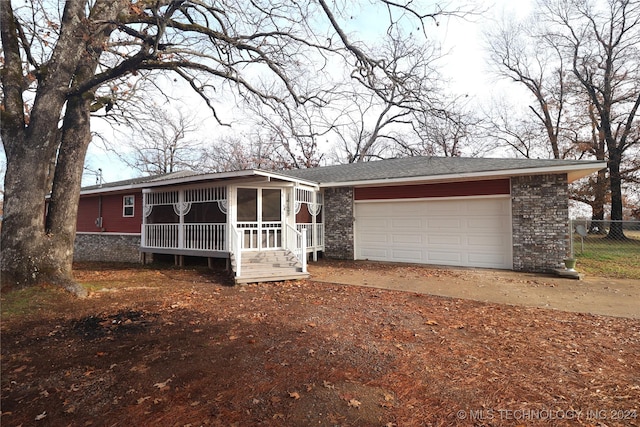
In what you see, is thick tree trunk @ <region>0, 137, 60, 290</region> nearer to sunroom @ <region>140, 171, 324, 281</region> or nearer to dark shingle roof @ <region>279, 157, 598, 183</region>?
sunroom @ <region>140, 171, 324, 281</region>

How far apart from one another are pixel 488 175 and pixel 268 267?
6.71 meters

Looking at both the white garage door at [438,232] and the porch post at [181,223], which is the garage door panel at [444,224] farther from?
the porch post at [181,223]

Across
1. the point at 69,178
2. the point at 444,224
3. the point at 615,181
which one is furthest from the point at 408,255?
the point at 615,181

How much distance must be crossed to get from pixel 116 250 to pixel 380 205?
10.8 m

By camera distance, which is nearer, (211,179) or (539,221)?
(539,221)

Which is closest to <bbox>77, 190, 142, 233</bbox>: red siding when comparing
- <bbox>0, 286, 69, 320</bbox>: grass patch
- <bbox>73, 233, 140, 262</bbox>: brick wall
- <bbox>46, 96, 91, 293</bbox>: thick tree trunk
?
<bbox>73, 233, 140, 262</bbox>: brick wall

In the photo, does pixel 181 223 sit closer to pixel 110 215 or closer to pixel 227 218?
pixel 227 218

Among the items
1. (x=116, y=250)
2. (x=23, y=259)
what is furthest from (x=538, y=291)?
(x=116, y=250)

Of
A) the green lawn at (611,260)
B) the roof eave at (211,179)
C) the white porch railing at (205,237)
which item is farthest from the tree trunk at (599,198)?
the white porch railing at (205,237)

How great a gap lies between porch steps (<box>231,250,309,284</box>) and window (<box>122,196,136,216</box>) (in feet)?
21.2

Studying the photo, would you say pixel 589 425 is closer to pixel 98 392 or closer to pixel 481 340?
pixel 481 340

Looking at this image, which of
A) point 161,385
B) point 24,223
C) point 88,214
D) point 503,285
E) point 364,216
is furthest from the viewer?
point 88,214

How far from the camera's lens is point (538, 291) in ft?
22.1

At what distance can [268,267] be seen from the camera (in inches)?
327
